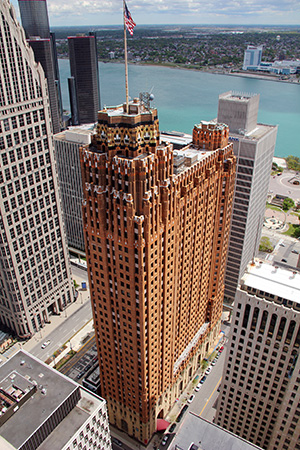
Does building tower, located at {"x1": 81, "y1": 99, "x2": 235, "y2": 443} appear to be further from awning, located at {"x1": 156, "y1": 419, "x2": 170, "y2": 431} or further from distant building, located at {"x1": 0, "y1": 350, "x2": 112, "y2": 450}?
distant building, located at {"x1": 0, "y1": 350, "x2": 112, "y2": 450}

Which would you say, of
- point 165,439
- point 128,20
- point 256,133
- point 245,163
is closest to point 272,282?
point 245,163

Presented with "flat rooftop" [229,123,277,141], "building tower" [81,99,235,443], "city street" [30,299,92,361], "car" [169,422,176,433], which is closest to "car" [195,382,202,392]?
"building tower" [81,99,235,443]

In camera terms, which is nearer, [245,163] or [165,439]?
[165,439]

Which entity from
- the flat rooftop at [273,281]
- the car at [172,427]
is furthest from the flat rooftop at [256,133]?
the car at [172,427]

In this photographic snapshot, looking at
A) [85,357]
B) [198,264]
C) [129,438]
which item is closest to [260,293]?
[198,264]

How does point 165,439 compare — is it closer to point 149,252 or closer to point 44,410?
point 44,410

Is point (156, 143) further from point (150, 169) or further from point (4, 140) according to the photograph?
point (4, 140)
